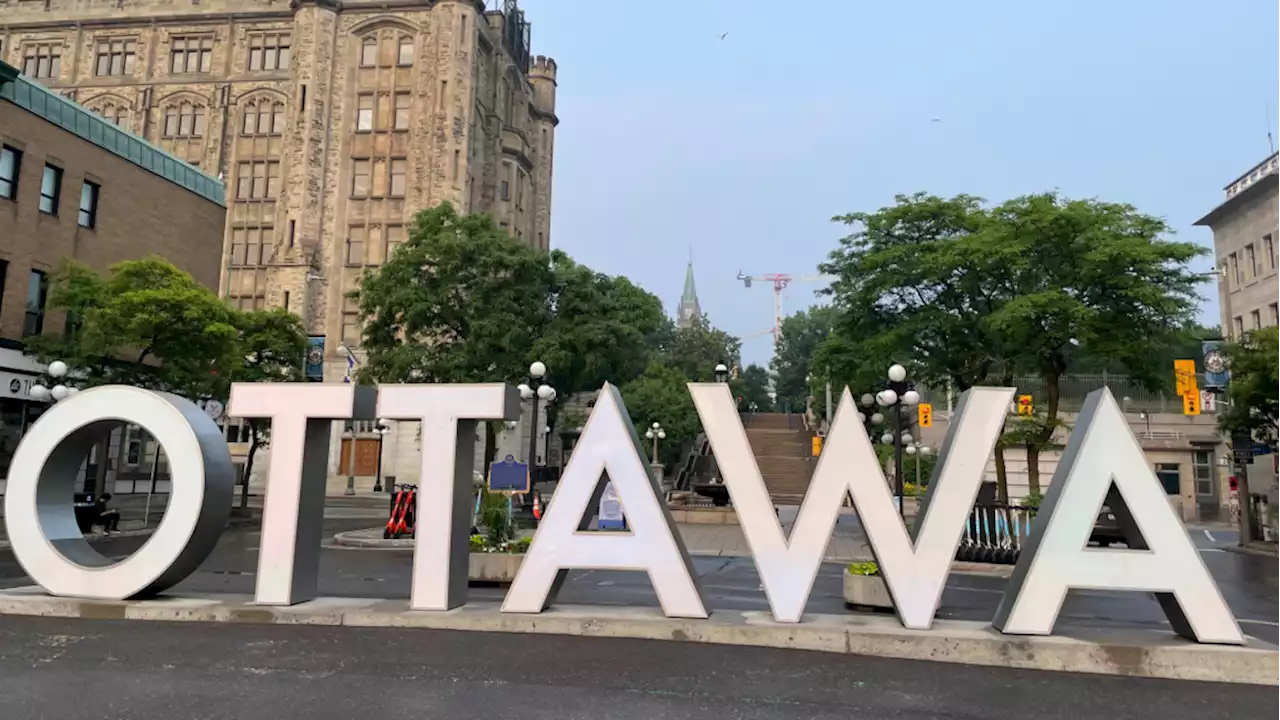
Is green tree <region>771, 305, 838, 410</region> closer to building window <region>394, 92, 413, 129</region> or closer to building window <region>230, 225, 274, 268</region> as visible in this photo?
building window <region>394, 92, 413, 129</region>

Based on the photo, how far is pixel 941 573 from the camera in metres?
8.39

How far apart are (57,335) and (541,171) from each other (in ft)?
149

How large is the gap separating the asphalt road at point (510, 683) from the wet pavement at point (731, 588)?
2.25m

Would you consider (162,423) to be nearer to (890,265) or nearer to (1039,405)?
(890,265)

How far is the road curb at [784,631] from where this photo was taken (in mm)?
7500

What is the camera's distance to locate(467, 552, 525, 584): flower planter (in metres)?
12.8

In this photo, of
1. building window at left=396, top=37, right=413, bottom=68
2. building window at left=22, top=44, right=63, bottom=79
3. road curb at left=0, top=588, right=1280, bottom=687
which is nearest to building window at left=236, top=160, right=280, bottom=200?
building window at left=396, top=37, right=413, bottom=68

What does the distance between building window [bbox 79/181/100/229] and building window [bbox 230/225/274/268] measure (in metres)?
25.3

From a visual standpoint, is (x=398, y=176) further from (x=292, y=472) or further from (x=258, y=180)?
(x=292, y=472)

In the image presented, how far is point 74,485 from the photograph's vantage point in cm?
941

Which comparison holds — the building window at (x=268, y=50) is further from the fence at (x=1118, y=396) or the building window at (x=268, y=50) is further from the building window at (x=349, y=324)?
the fence at (x=1118, y=396)

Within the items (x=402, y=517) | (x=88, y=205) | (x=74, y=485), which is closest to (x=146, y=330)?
(x=402, y=517)

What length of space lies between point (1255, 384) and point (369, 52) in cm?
5299

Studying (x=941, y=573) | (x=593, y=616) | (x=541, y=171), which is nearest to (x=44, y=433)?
(x=593, y=616)
